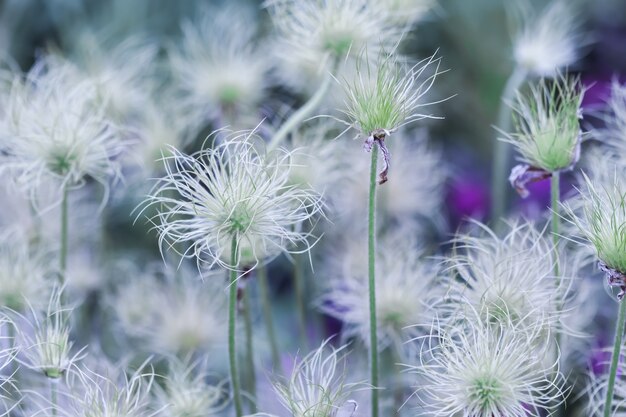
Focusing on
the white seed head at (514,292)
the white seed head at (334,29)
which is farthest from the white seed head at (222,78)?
the white seed head at (514,292)

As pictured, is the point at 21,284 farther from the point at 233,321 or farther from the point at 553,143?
the point at 553,143

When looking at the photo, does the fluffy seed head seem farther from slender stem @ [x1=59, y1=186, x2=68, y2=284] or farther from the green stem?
slender stem @ [x1=59, y1=186, x2=68, y2=284]

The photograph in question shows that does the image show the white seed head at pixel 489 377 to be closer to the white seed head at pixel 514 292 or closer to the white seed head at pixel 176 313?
the white seed head at pixel 514 292

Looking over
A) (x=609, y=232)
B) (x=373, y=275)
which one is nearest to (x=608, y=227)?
(x=609, y=232)

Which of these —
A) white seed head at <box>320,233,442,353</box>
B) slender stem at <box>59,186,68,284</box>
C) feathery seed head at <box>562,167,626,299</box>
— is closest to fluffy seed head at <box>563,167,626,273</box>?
feathery seed head at <box>562,167,626,299</box>

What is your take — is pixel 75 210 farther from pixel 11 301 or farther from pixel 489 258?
pixel 489 258

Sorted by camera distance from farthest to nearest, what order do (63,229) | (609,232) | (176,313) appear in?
(176,313)
(63,229)
(609,232)
